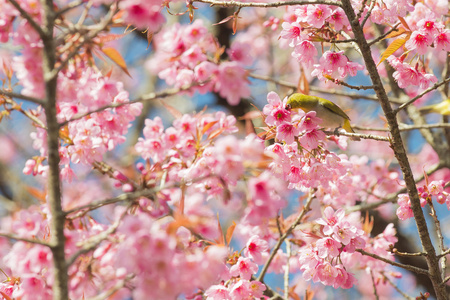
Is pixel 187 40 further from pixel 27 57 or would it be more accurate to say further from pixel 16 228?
pixel 16 228

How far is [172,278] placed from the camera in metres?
1.01

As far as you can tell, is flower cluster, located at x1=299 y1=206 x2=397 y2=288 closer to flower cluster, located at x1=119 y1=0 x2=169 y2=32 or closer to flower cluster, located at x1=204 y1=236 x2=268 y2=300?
flower cluster, located at x1=204 y1=236 x2=268 y2=300

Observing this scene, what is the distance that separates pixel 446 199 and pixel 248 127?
0.94 meters

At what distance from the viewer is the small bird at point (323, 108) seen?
1860 mm

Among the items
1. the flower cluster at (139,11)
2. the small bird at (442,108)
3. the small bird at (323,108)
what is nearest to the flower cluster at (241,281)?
the small bird at (323,108)

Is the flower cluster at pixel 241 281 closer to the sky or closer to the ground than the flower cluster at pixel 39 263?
closer to the sky

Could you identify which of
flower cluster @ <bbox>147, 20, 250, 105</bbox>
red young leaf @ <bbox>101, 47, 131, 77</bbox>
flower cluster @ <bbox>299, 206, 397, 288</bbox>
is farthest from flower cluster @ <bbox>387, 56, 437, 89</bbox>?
red young leaf @ <bbox>101, 47, 131, 77</bbox>

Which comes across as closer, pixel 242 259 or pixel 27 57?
pixel 27 57

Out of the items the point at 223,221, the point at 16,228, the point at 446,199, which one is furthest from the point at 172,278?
the point at 223,221

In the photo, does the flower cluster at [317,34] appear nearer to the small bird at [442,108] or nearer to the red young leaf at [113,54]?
the red young leaf at [113,54]

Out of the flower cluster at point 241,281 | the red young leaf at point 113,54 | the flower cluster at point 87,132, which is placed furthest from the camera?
the flower cluster at point 87,132

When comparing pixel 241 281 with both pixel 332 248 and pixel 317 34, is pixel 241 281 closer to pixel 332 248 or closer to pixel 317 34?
pixel 332 248

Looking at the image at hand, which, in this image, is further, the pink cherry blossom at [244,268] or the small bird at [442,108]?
the small bird at [442,108]

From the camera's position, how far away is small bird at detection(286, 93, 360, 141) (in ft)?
6.10
